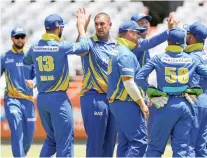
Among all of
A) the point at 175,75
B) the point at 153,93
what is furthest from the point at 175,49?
the point at 153,93

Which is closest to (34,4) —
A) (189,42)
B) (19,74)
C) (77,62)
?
(77,62)

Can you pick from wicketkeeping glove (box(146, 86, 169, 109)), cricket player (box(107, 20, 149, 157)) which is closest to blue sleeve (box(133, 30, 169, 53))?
cricket player (box(107, 20, 149, 157))

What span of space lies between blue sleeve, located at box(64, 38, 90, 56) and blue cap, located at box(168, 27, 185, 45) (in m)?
1.25

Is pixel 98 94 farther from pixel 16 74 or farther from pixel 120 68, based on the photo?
pixel 16 74

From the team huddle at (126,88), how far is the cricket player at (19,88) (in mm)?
421

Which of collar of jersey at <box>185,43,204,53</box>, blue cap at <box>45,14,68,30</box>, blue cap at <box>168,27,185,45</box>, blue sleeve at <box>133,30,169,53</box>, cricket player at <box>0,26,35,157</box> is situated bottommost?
cricket player at <box>0,26,35,157</box>

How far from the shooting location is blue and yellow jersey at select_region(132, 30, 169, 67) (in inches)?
434

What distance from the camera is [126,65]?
1055cm

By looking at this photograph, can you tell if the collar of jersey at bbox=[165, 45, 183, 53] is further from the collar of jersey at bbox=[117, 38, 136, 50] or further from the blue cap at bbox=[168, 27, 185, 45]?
the collar of jersey at bbox=[117, 38, 136, 50]

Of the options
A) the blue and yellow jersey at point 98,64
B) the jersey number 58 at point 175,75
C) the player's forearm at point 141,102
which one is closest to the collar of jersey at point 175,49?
the jersey number 58 at point 175,75

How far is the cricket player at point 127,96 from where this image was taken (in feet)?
34.7

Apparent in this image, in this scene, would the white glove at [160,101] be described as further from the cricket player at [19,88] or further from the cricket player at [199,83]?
the cricket player at [19,88]

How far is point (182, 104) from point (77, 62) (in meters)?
7.72

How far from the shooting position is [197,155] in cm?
1165
